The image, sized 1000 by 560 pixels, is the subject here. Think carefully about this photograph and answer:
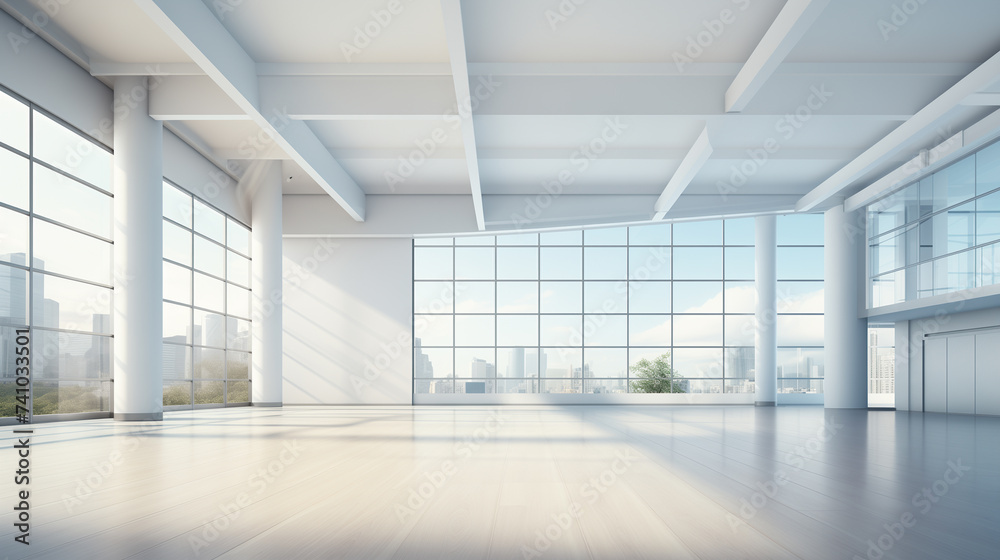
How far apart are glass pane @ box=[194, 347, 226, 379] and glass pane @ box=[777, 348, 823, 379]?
24097 millimetres

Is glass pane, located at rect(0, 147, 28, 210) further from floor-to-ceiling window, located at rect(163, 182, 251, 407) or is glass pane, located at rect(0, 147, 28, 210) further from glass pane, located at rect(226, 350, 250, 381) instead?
glass pane, located at rect(226, 350, 250, 381)

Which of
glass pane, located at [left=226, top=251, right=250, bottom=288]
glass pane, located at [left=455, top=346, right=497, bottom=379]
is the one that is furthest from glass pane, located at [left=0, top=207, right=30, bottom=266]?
glass pane, located at [left=455, top=346, right=497, bottom=379]

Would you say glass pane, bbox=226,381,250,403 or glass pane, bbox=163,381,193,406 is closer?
glass pane, bbox=163,381,193,406

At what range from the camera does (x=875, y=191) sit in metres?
20.3

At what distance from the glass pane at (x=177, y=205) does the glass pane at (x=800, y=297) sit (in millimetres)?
25574

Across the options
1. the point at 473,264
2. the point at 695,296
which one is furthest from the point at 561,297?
the point at 695,296

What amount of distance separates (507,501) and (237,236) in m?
21.2

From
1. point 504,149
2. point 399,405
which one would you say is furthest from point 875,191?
point 399,405

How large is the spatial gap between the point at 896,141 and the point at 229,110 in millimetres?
14196

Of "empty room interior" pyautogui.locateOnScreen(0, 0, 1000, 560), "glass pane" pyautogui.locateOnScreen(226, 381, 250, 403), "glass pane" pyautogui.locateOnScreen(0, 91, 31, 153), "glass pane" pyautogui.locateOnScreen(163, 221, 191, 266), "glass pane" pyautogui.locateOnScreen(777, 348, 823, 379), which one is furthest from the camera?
"glass pane" pyautogui.locateOnScreen(777, 348, 823, 379)

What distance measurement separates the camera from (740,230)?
34938mm

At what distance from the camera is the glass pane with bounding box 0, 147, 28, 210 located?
1303cm

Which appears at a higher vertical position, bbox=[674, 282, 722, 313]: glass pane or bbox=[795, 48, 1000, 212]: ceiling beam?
bbox=[795, 48, 1000, 212]: ceiling beam

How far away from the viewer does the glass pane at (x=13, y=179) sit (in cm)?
1303
